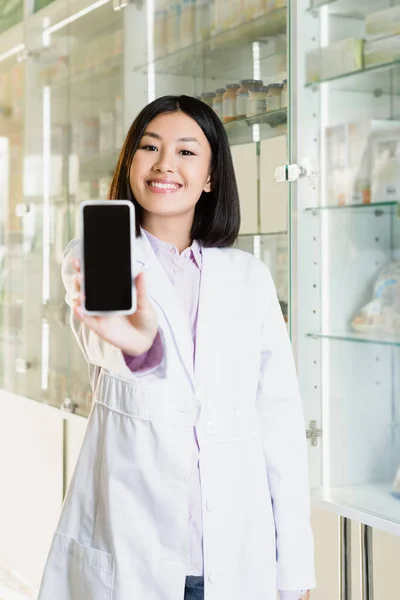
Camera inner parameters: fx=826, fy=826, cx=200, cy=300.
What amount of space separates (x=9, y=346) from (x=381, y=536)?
209 cm

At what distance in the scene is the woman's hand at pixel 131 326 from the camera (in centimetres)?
97

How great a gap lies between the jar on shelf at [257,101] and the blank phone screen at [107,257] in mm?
1321

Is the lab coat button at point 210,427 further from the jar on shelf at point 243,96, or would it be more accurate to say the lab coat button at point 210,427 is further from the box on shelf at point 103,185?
the box on shelf at point 103,185

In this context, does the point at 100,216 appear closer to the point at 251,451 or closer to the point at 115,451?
the point at 115,451

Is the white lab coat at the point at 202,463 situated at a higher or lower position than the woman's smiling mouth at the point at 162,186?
lower

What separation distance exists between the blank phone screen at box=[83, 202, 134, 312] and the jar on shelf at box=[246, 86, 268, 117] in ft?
4.33

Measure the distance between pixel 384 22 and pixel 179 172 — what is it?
684 millimetres

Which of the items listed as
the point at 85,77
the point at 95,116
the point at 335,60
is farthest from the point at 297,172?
the point at 85,77

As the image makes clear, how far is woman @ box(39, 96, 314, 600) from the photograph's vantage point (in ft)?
4.52

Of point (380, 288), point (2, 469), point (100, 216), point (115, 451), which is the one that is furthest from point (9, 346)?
point (100, 216)

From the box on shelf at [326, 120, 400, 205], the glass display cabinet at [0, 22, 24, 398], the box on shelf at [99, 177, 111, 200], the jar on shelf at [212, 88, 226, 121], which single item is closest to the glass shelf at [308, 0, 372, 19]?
the box on shelf at [326, 120, 400, 205]

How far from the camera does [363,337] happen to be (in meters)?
1.94

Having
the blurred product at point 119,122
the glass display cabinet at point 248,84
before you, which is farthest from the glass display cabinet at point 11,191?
the glass display cabinet at point 248,84

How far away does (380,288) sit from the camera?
1.99m
